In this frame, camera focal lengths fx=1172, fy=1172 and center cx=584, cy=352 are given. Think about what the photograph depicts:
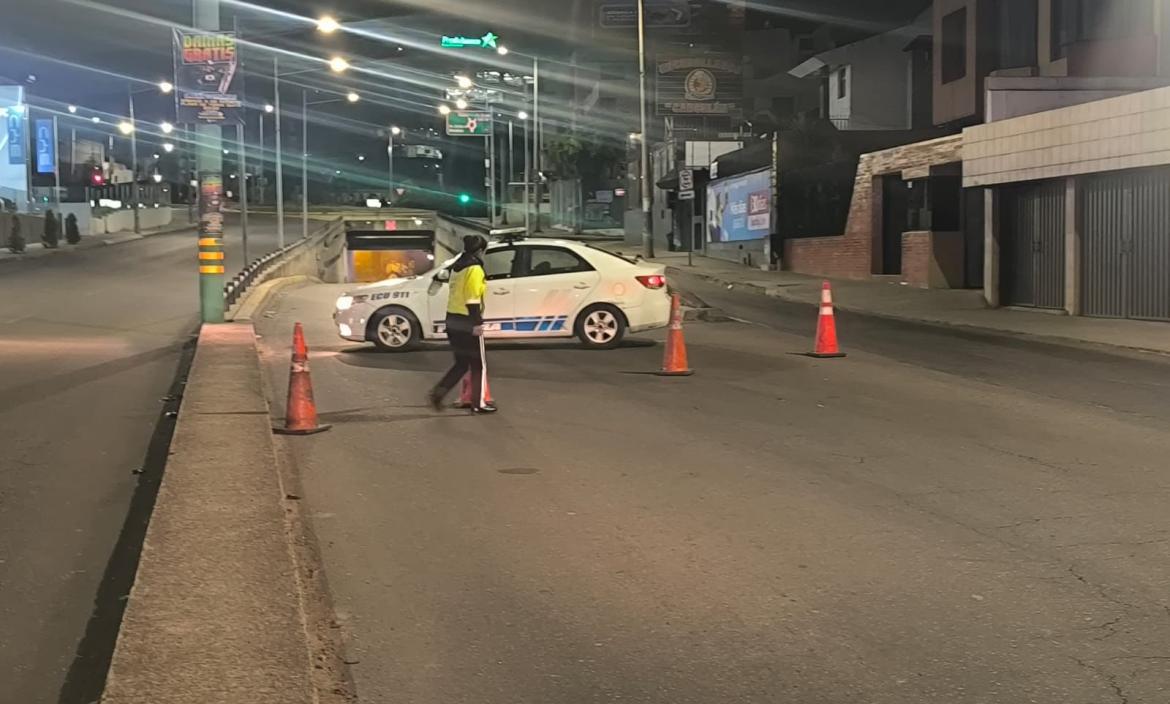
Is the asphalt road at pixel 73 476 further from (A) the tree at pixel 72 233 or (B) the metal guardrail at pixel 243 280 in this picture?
(A) the tree at pixel 72 233

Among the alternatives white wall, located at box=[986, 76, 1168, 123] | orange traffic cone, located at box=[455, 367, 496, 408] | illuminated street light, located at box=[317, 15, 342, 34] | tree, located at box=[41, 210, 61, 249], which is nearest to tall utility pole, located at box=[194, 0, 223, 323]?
illuminated street light, located at box=[317, 15, 342, 34]

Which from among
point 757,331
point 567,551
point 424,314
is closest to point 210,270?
point 424,314

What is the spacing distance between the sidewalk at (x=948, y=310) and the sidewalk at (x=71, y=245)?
20355mm

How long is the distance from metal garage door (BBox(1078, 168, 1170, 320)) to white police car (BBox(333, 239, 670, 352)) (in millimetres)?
9014

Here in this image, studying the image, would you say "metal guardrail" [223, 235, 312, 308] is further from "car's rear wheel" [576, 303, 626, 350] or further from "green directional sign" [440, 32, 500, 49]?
"green directional sign" [440, 32, 500, 49]

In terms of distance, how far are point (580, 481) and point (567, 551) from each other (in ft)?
5.93

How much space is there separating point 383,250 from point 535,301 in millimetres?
65112

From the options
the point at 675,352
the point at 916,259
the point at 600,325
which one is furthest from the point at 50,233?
the point at 675,352

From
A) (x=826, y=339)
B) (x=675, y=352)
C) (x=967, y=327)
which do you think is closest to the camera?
(x=675, y=352)

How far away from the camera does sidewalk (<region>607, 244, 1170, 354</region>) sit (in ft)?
59.7

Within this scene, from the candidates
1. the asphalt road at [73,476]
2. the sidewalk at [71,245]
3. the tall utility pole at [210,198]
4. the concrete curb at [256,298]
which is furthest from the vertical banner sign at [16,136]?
the tall utility pole at [210,198]

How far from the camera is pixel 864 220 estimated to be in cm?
3281

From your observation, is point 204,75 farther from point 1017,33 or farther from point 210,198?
point 1017,33

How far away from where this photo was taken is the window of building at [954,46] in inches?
1497
